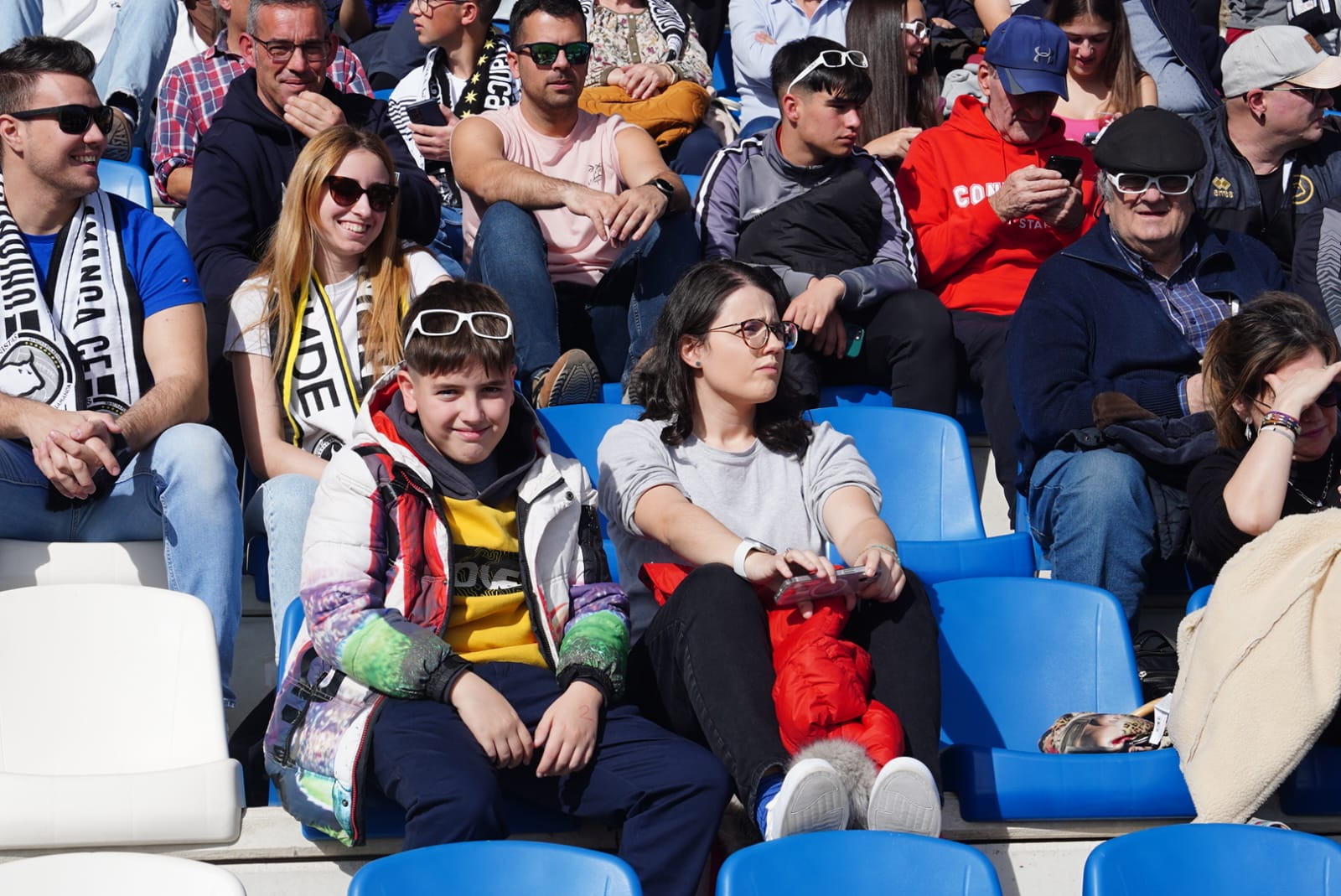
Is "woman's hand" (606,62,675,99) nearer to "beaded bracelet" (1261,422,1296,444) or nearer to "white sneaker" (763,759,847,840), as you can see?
"beaded bracelet" (1261,422,1296,444)

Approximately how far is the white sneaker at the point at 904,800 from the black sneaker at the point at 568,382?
1.52 meters

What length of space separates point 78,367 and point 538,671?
1329mm

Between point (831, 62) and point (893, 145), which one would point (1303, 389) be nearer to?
point (831, 62)

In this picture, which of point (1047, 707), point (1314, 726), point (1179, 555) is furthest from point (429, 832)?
point (1179, 555)

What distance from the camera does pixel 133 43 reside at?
5.04 meters

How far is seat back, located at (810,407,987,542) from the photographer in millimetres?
3404

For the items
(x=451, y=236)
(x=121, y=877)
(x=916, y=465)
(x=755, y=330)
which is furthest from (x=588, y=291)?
(x=121, y=877)

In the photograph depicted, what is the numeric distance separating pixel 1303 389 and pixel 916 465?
0.81 metres

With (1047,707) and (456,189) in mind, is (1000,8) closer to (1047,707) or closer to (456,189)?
(456,189)

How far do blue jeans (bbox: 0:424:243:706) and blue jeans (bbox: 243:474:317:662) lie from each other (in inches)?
2.5

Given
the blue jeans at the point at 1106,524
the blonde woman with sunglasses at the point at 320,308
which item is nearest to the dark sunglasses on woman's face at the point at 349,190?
the blonde woman with sunglasses at the point at 320,308

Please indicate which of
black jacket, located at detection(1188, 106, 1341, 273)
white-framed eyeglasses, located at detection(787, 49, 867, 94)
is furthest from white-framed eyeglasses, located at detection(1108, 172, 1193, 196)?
white-framed eyeglasses, located at detection(787, 49, 867, 94)

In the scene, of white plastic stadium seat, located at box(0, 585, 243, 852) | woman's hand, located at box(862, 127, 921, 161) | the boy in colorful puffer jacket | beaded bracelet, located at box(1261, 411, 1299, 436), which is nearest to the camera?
the boy in colorful puffer jacket

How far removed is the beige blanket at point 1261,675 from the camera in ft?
8.19
